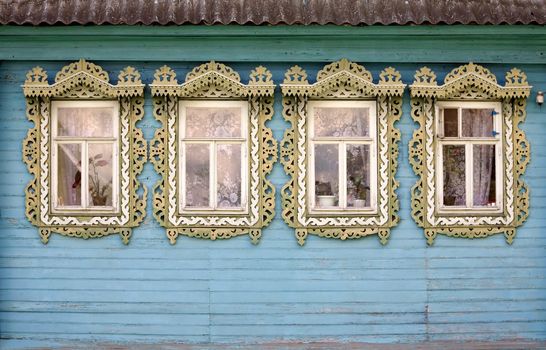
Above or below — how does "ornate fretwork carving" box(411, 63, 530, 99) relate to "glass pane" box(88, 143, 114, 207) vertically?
above

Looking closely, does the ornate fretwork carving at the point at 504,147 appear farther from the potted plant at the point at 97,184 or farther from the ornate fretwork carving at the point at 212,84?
the potted plant at the point at 97,184

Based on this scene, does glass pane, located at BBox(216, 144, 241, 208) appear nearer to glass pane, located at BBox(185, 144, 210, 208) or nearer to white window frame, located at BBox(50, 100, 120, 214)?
glass pane, located at BBox(185, 144, 210, 208)

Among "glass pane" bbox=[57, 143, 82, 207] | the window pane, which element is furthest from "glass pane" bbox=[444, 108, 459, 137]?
"glass pane" bbox=[57, 143, 82, 207]

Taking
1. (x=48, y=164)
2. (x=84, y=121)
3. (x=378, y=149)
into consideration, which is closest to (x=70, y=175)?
(x=48, y=164)

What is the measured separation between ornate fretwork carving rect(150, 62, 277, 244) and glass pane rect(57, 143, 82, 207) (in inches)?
33.0

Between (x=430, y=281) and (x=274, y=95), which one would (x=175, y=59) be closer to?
(x=274, y=95)

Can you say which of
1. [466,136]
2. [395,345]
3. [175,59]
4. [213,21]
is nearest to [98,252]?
[175,59]

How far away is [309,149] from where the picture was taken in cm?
779

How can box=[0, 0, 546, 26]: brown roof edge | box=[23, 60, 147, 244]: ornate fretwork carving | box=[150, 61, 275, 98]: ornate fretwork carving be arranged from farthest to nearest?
box=[23, 60, 147, 244]: ornate fretwork carving, box=[150, 61, 275, 98]: ornate fretwork carving, box=[0, 0, 546, 26]: brown roof edge

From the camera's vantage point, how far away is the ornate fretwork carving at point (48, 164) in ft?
25.3

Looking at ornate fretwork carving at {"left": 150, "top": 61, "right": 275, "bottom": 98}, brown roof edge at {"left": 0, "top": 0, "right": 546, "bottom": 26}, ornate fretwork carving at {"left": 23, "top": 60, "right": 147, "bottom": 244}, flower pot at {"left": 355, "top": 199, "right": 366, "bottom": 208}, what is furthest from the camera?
flower pot at {"left": 355, "top": 199, "right": 366, "bottom": 208}

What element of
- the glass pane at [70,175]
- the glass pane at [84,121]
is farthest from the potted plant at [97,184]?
the glass pane at [84,121]

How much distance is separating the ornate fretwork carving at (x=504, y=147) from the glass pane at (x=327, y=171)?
2.70 ft

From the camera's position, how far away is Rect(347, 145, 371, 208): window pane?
784cm
